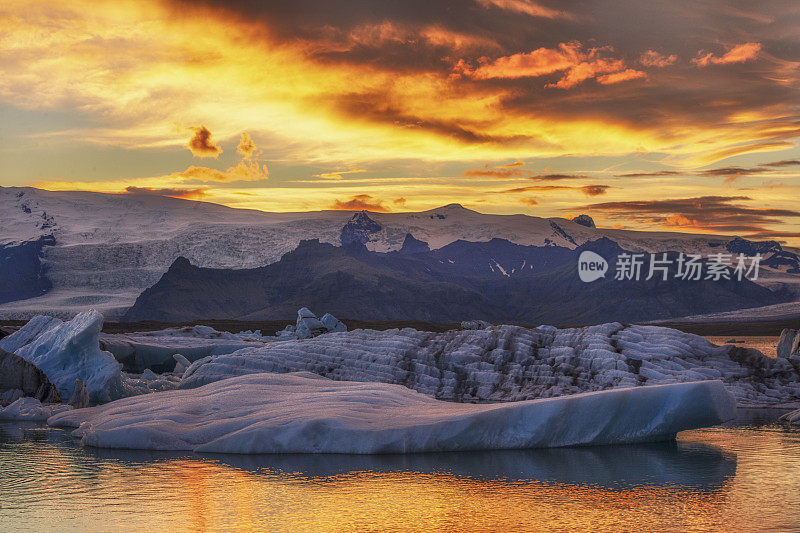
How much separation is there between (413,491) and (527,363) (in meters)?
21.9

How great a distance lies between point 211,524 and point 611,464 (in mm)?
10422

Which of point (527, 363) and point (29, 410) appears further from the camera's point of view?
point (527, 363)

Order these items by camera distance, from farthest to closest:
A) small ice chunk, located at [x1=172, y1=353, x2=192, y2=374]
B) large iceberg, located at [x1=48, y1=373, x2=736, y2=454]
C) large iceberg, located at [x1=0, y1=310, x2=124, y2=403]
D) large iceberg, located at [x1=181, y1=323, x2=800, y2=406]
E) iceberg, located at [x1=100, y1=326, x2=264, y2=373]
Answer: iceberg, located at [x1=100, y1=326, x2=264, y2=373] < small ice chunk, located at [x1=172, y1=353, x2=192, y2=374] < large iceberg, located at [x1=181, y1=323, x2=800, y2=406] < large iceberg, located at [x1=0, y1=310, x2=124, y2=403] < large iceberg, located at [x1=48, y1=373, x2=736, y2=454]

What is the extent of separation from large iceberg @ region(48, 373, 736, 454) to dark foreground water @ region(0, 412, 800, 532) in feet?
1.64

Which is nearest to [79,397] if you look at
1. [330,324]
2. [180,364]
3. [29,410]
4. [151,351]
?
[29,410]

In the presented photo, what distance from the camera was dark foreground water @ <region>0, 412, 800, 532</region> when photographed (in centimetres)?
1355

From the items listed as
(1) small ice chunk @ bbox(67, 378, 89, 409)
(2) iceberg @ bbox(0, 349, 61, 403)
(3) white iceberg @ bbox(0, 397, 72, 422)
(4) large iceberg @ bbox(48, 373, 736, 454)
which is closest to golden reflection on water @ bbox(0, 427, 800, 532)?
(4) large iceberg @ bbox(48, 373, 736, 454)

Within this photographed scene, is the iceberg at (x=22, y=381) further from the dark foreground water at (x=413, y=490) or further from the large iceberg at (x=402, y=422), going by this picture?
the dark foreground water at (x=413, y=490)

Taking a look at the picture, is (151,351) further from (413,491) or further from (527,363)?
(413,491)

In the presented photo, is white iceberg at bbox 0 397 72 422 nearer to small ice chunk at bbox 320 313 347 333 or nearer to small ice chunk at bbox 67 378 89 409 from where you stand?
small ice chunk at bbox 67 378 89 409

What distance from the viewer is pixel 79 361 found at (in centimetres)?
3334

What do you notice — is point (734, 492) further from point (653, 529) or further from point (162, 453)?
point (162, 453)

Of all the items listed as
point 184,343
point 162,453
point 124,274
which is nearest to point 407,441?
point 162,453

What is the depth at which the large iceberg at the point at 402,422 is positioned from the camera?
20.7 meters
